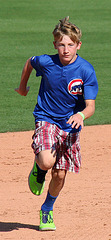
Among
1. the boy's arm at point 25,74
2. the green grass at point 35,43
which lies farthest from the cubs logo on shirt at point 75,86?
the green grass at point 35,43

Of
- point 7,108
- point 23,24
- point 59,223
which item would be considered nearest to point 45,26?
point 23,24

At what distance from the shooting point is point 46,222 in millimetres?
5766

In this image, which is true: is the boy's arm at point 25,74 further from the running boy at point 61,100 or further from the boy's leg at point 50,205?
the boy's leg at point 50,205

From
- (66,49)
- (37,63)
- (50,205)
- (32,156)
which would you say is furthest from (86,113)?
(32,156)

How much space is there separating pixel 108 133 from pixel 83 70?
482cm

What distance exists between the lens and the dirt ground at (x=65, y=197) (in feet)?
18.8

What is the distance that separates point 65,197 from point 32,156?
1998 mm

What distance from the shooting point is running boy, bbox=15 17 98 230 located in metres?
5.35

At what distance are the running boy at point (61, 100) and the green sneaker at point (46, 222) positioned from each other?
1.21ft

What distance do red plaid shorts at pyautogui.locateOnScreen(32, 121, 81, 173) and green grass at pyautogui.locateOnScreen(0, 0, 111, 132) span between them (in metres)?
4.85

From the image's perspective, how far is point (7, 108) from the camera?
11977 mm

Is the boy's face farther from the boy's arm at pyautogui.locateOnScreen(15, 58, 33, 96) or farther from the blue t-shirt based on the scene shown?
the boy's arm at pyautogui.locateOnScreen(15, 58, 33, 96)

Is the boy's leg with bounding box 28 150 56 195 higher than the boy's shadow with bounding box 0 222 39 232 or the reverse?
higher

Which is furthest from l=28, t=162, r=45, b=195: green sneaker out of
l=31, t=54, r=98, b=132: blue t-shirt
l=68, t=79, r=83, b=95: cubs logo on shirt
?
l=68, t=79, r=83, b=95: cubs logo on shirt
